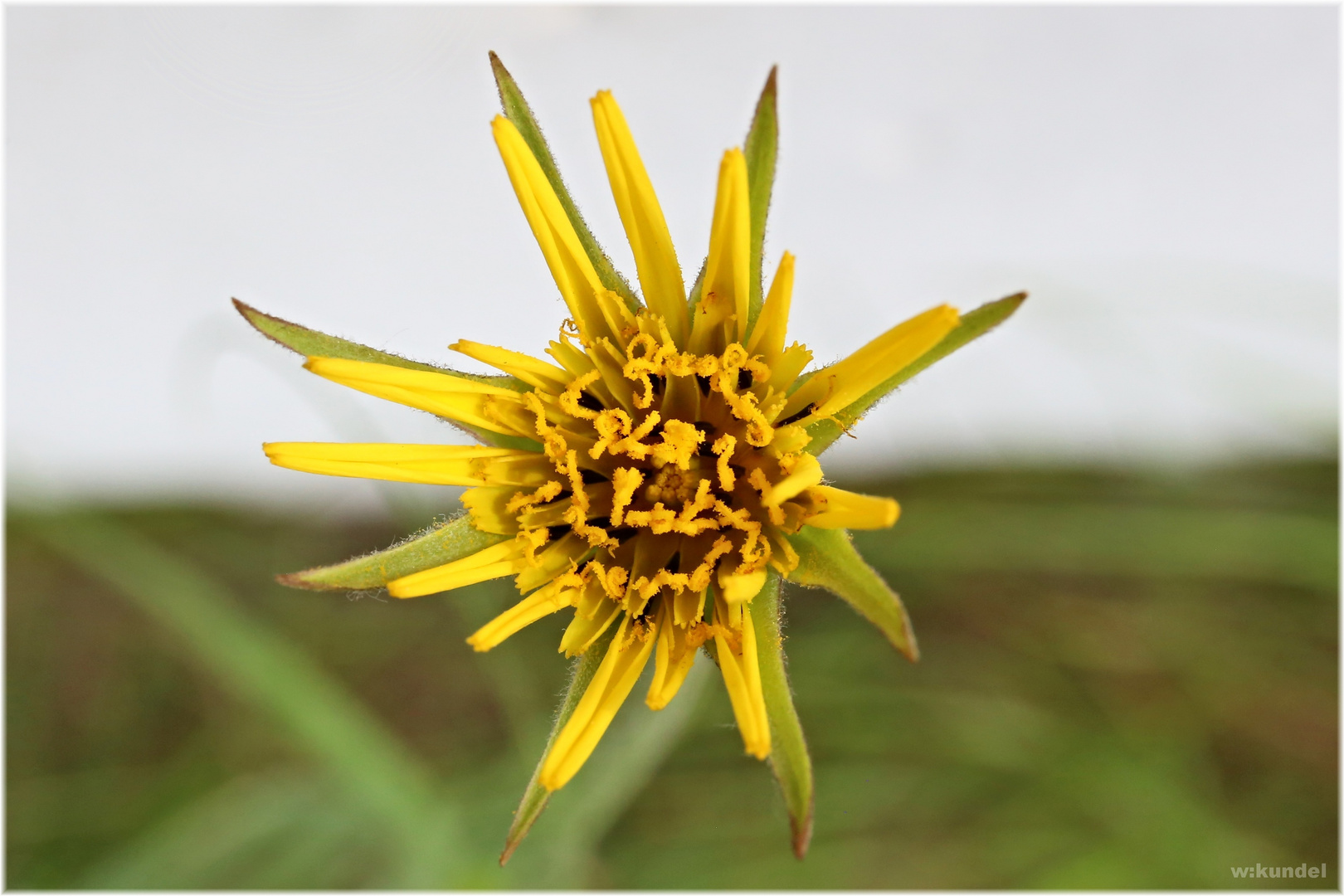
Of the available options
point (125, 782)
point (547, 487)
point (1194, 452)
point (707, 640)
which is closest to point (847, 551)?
point (707, 640)

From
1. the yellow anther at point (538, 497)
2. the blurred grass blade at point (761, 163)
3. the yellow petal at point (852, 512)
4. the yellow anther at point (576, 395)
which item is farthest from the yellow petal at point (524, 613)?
the blurred grass blade at point (761, 163)

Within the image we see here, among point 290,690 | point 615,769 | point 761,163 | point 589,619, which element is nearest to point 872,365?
point 761,163

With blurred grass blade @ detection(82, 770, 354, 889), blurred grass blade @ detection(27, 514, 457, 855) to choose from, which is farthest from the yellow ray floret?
blurred grass blade @ detection(82, 770, 354, 889)

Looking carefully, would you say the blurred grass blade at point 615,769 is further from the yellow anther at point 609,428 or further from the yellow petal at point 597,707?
the yellow anther at point 609,428

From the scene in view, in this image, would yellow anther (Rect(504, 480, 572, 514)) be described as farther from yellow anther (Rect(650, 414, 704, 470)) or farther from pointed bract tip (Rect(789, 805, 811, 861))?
pointed bract tip (Rect(789, 805, 811, 861))

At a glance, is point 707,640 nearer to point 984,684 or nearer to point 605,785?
point 605,785

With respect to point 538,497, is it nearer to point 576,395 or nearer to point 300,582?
point 576,395
